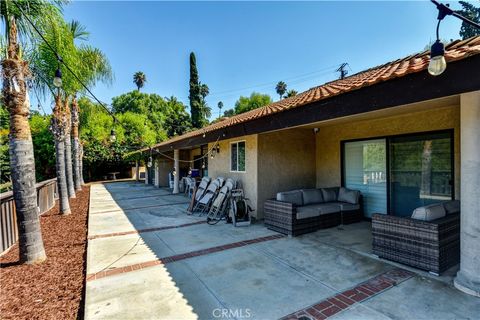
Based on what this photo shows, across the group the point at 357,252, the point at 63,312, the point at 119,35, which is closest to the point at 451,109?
the point at 357,252

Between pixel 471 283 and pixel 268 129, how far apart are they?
169 inches

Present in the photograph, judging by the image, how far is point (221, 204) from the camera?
7.86m

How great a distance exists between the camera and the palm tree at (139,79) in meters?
50.7

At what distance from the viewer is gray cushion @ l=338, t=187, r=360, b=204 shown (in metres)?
6.96

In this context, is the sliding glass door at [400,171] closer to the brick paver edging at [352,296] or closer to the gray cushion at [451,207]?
the gray cushion at [451,207]

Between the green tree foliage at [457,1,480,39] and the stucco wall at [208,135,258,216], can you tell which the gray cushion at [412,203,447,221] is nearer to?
the stucco wall at [208,135,258,216]

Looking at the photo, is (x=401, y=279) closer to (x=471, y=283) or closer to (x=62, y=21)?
(x=471, y=283)

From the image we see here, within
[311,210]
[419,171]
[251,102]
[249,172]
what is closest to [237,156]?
[249,172]

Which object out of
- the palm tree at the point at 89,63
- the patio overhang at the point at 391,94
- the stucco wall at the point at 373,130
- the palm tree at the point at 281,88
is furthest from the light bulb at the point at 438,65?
the palm tree at the point at 281,88

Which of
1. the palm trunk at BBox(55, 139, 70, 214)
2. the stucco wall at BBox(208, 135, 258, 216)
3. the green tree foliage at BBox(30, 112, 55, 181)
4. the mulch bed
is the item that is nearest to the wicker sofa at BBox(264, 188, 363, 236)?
the stucco wall at BBox(208, 135, 258, 216)

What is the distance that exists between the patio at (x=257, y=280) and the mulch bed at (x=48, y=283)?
22 centimetres

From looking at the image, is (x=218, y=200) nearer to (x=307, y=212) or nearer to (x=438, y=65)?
(x=307, y=212)

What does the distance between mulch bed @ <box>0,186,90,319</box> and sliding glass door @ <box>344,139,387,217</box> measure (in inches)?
278

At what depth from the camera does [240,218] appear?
23.6ft
